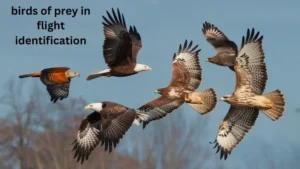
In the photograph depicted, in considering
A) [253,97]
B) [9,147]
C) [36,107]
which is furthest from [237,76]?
[9,147]

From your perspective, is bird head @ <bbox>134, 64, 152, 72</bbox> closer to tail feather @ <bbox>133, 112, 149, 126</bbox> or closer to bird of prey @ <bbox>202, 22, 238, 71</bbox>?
tail feather @ <bbox>133, 112, 149, 126</bbox>

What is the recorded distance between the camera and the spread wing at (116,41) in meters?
22.7

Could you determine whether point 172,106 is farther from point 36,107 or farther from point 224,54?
point 36,107

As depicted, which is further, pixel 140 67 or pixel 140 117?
pixel 140 67

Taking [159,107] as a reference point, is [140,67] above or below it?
above

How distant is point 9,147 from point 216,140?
82.0 feet

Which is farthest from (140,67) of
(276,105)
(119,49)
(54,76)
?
(276,105)

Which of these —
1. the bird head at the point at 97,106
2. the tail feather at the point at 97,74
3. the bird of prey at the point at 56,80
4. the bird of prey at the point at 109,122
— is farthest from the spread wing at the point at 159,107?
the bird of prey at the point at 56,80

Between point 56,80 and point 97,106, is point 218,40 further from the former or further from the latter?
point 97,106

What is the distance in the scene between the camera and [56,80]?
77.0 feet

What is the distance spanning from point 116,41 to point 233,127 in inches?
103

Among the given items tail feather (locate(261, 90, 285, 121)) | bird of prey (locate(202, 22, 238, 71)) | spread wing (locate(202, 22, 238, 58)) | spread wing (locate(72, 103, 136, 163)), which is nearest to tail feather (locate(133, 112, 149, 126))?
spread wing (locate(72, 103, 136, 163))

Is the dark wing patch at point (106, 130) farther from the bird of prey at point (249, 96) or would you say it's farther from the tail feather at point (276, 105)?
the tail feather at point (276, 105)

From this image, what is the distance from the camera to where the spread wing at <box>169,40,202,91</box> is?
23.0 meters
